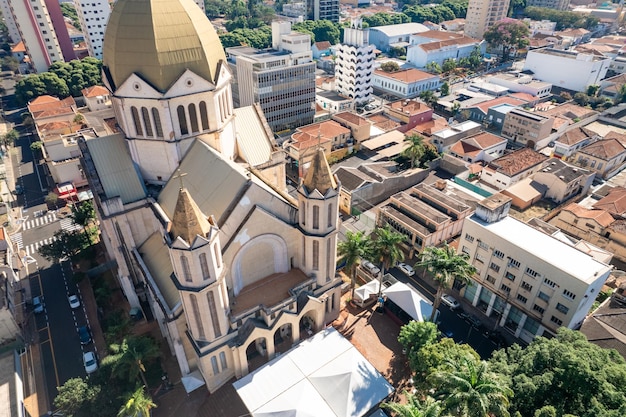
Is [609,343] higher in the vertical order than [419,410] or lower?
lower

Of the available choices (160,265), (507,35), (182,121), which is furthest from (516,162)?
(507,35)

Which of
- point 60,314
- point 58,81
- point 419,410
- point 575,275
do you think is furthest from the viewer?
point 58,81

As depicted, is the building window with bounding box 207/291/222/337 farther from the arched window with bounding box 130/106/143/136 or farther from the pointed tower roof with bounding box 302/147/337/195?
the arched window with bounding box 130/106/143/136

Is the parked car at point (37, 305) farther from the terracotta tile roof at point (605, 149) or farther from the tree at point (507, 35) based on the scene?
the tree at point (507, 35)

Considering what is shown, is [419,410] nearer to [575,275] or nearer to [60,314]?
[575,275]

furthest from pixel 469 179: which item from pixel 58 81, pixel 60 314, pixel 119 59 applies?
pixel 58 81

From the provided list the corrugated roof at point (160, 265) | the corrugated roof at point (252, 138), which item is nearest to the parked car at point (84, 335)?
the corrugated roof at point (160, 265)

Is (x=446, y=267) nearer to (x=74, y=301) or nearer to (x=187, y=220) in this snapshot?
(x=187, y=220)
